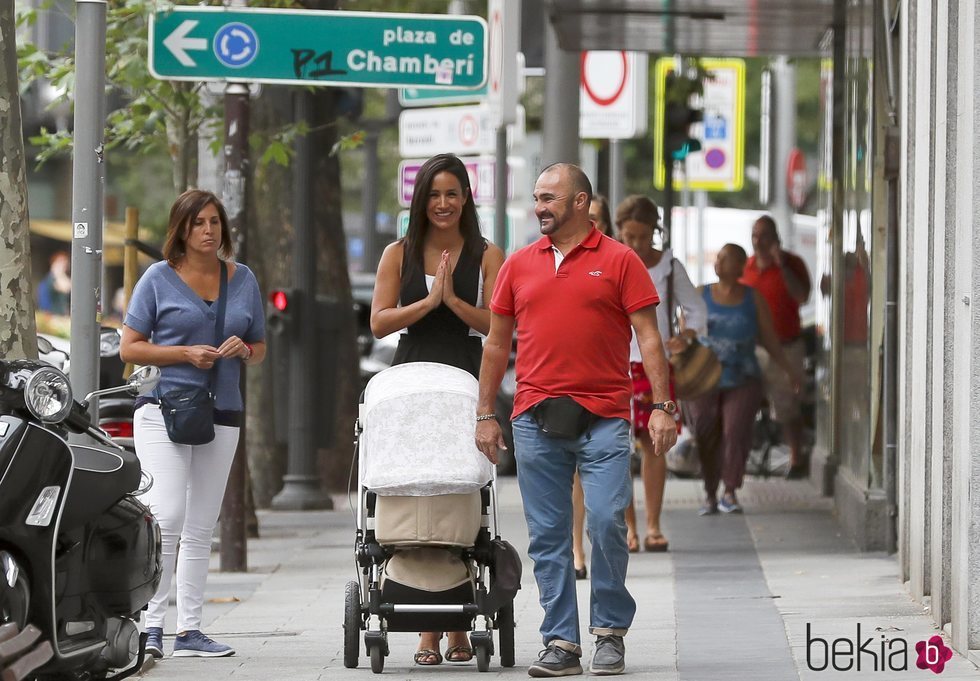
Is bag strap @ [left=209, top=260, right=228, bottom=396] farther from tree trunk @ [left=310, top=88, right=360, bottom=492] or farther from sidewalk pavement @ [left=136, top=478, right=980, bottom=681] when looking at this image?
tree trunk @ [left=310, top=88, right=360, bottom=492]

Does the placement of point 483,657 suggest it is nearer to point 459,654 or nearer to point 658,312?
point 459,654

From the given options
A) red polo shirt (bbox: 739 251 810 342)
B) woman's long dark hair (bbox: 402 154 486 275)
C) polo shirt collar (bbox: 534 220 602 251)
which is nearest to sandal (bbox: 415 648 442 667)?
woman's long dark hair (bbox: 402 154 486 275)

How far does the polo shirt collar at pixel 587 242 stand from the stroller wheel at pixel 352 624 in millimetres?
1482

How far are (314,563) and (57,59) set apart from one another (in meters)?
3.89

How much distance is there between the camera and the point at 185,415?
7.96 meters

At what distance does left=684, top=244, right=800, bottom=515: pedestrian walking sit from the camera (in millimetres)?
13844

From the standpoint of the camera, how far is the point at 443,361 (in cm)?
799

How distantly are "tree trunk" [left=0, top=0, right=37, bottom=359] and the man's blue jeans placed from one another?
208cm

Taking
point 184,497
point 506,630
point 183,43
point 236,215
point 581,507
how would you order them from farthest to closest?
point 236,215
point 581,507
point 183,43
point 184,497
point 506,630

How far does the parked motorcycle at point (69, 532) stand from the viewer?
19.6 feet

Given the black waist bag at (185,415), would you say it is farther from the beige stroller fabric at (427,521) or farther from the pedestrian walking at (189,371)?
the beige stroller fabric at (427,521)

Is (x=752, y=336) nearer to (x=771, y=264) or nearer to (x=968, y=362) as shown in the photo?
(x=771, y=264)

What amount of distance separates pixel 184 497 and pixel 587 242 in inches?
77.9

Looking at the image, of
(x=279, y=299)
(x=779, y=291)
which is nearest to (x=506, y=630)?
(x=279, y=299)
